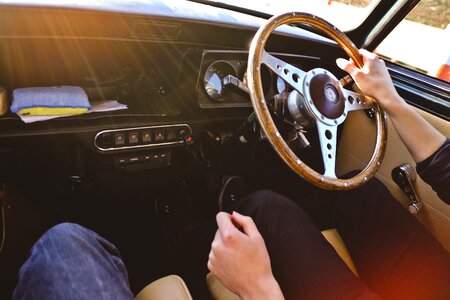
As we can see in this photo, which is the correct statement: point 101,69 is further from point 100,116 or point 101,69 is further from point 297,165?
point 297,165

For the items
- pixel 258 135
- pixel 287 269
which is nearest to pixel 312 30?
pixel 258 135

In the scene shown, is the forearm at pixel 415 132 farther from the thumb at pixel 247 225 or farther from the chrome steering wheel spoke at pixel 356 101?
the thumb at pixel 247 225

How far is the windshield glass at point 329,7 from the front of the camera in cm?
153

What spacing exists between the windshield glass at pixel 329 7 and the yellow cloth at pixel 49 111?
74 centimetres

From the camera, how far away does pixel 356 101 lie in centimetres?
107

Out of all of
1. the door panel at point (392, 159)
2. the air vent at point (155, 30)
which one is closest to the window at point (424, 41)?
the door panel at point (392, 159)

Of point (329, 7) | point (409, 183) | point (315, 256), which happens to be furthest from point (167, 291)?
point (329, 7)

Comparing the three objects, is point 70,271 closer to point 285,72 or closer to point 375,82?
point 285,72

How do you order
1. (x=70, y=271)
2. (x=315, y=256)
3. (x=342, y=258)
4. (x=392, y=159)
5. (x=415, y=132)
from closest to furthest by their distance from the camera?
(x=70, y=271) < (x=315, y=256) < (x=415, y=132) < (x=342, y=258) < (x=392, y=159)

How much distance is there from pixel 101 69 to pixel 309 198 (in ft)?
2.87

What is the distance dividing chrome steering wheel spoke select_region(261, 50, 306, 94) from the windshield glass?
61 cm

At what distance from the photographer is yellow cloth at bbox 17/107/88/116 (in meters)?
1.03

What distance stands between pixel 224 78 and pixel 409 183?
0.77m

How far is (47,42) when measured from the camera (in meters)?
1.06
